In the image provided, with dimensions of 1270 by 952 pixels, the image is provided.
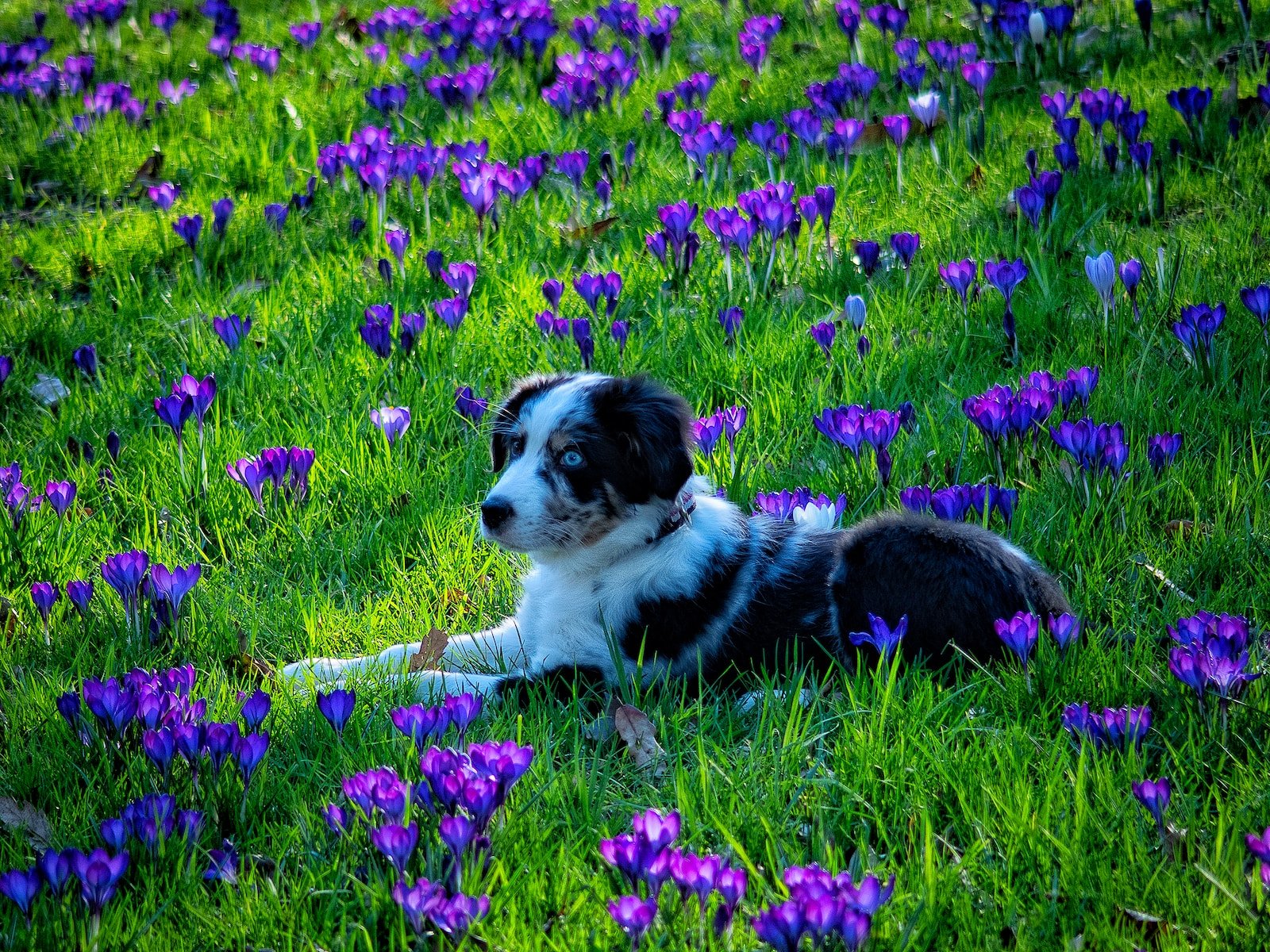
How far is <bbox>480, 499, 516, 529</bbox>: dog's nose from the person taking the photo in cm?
342

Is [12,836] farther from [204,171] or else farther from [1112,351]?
[204,171]

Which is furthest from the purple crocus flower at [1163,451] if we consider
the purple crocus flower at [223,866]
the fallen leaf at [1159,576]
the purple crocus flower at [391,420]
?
the purple crocus flower at [223,866]

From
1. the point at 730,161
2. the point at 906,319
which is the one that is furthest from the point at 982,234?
the point at 730,161

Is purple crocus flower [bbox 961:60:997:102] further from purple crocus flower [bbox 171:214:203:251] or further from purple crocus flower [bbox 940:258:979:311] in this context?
purple crocus flower [bbox 171:214:203:251]

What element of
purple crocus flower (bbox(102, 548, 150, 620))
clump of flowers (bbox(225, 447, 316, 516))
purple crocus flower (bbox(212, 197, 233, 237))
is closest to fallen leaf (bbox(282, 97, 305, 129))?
purple crocus flower (bbox(212, 197, 233, 237))

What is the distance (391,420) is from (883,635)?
82.7 inches

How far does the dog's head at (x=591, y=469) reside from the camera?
347 cm

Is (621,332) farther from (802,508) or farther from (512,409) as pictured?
(802,508)

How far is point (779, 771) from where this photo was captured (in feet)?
9.34

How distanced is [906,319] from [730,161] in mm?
1649

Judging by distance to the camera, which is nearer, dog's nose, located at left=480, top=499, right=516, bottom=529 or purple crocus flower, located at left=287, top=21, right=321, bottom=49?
dog's nose, located at left=480, top=499, right=516, bottom=529

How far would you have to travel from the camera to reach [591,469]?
3.57 meters

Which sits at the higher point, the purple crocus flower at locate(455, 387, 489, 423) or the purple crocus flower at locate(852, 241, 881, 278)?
the purple crocus flower at locate(852, 241, 881, 278)

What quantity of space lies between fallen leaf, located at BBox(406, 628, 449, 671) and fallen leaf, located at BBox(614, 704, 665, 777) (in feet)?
2.08
